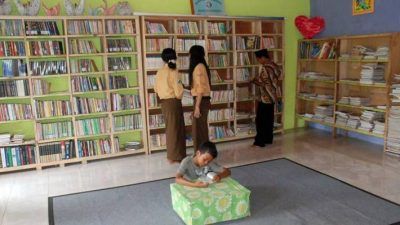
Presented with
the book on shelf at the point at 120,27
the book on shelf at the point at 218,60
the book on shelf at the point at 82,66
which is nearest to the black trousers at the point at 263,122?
the book on shelf at the point at 218,60

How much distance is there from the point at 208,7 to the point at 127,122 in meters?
2.39

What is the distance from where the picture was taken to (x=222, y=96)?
19.8ft

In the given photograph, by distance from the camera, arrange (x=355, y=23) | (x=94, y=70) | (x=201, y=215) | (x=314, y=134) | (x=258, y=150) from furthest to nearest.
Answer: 1. (x=314, y=134)
2. (x=355, y=23)
3. (x=258, y=150)
4. (x=94, y=70)
5. (x=201, y=215)

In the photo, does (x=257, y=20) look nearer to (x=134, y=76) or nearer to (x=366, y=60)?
(x=366, y=60)

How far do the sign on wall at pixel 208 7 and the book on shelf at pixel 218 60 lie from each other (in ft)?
2.50

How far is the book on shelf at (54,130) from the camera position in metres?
5.00

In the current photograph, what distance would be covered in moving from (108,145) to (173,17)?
2.23 m

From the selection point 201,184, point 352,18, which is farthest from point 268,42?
point 201,184

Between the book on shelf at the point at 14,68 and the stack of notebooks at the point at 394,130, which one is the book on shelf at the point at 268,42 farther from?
the book on shelf at the point at 14,68

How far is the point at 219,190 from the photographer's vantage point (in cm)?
323

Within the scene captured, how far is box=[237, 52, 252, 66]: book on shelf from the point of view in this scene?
6.09 metres

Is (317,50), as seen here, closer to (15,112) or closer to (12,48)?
(12,48)

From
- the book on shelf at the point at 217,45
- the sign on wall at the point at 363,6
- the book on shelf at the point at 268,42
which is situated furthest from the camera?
the book on shelf at the point at 268,42

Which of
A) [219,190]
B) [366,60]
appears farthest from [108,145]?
[366,60]
